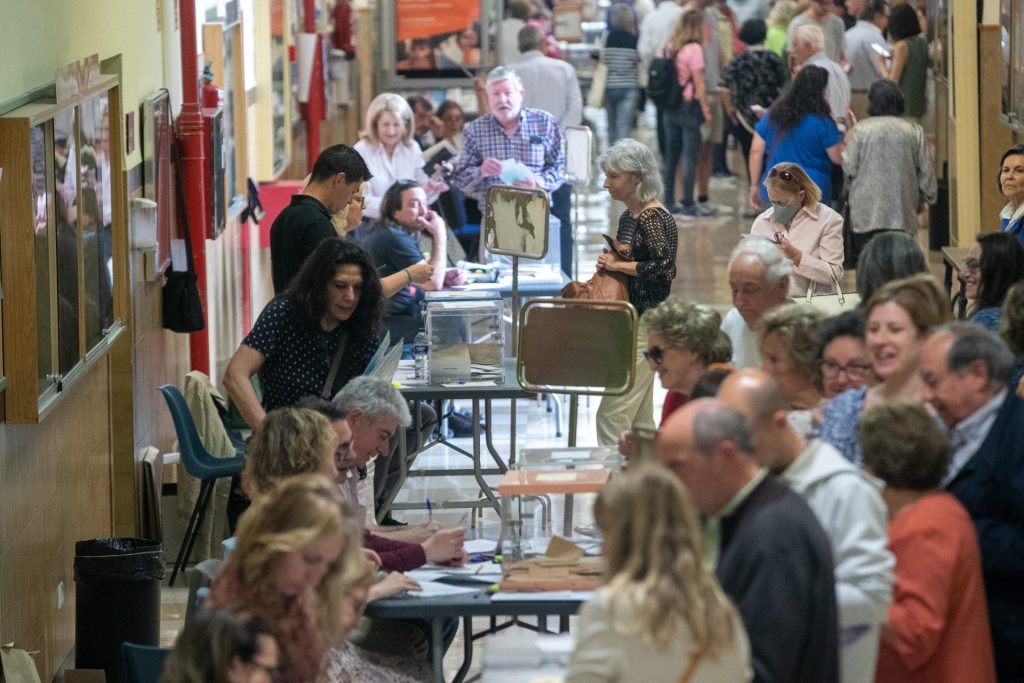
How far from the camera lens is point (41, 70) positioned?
6688 mm

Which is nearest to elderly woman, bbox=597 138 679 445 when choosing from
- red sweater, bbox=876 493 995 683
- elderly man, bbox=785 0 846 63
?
red sweater, bbox=876 493 995 683

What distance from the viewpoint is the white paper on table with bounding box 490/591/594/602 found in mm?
5195

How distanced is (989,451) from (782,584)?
1217 mm

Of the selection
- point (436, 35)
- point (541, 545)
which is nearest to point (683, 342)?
point (541, 545)

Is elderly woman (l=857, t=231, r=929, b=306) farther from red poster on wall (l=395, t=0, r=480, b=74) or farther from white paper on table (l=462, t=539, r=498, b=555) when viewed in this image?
red poster on wall (l=395, t=0, r=480, b=74)

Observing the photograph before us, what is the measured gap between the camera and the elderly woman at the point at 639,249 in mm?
8211

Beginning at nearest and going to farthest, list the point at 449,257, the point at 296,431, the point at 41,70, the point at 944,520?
1. the point at 944,520
2. the point at 296,431
3. the point at 41,70
4. the point at 449,257

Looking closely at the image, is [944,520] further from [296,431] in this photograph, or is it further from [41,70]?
[41,70]

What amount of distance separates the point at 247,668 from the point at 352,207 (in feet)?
17.0

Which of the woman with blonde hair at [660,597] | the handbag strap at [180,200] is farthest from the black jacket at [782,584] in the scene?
the handbag strap at [180,200]

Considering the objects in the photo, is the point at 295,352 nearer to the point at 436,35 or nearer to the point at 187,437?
the point at 187,437

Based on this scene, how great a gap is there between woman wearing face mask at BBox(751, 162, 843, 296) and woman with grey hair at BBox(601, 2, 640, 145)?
1040 cm

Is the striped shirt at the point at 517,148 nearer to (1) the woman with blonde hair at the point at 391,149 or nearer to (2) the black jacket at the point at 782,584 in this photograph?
(1) the woman with blonde hair at the point at 391,149

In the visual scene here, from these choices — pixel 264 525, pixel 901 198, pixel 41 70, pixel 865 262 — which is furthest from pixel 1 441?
pixel 901 198
